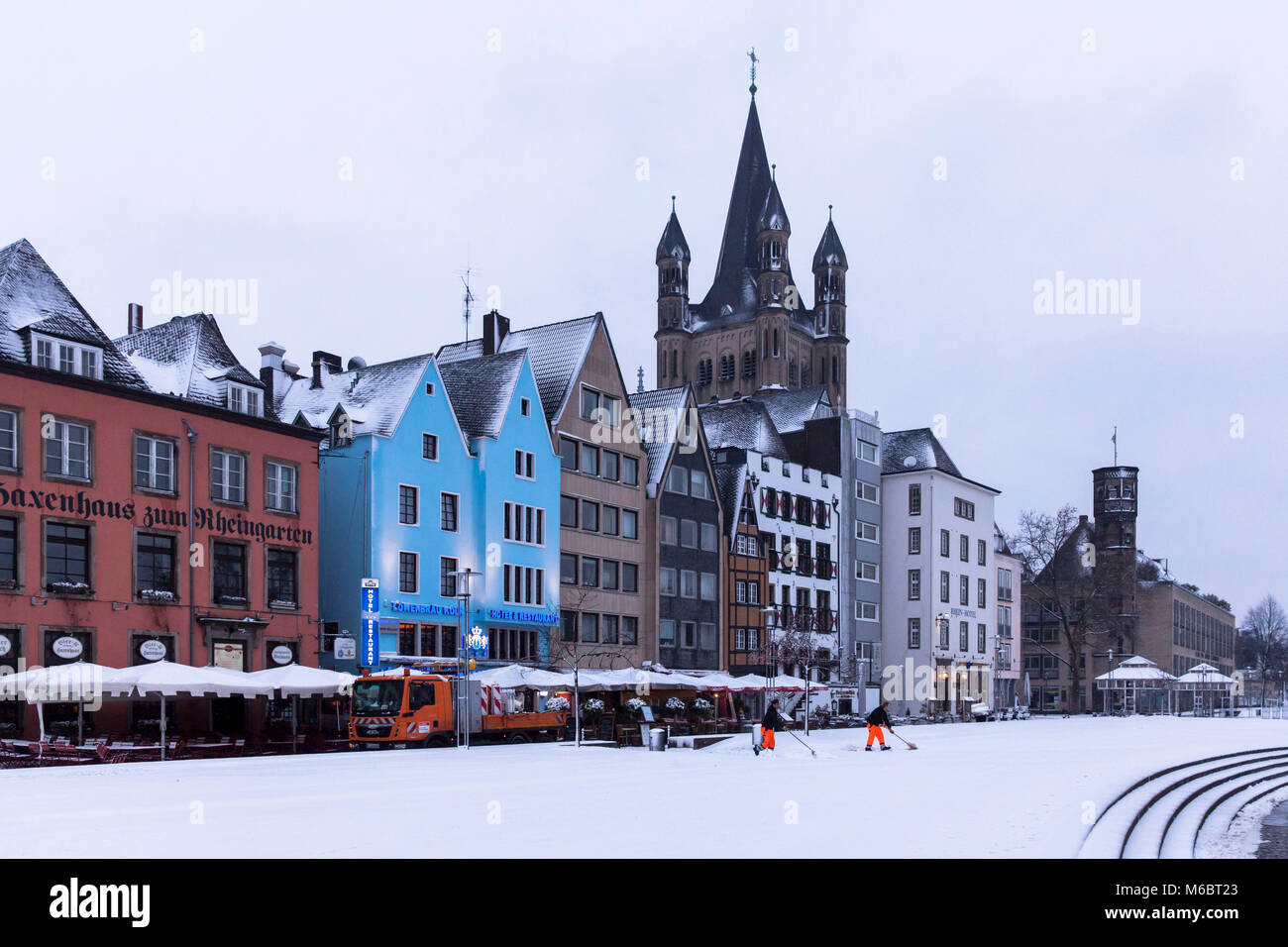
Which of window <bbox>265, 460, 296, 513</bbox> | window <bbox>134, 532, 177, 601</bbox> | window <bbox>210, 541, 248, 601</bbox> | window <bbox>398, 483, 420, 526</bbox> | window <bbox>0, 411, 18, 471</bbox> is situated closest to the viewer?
window <bbox>0, 411, 18, 471</bbox>

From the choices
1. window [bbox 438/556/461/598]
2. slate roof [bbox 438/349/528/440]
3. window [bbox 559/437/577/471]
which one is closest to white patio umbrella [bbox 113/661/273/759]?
window [bbox 438/556/461/598]

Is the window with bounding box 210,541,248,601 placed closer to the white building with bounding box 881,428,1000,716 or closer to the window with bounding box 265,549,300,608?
the window with bounding box 265,549,300,608

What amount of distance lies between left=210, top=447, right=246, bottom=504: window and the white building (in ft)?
169

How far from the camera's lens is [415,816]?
63.4ft

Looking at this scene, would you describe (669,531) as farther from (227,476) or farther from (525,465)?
(227,476)

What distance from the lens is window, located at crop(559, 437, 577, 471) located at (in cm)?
6262

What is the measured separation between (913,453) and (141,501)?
59975mm

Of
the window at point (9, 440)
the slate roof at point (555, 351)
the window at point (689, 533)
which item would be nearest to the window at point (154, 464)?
the window at point (9, 440)

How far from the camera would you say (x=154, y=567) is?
144 feet

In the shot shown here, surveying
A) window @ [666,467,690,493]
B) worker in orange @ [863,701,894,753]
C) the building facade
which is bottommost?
worker in orange @ [863,701,894,753]
